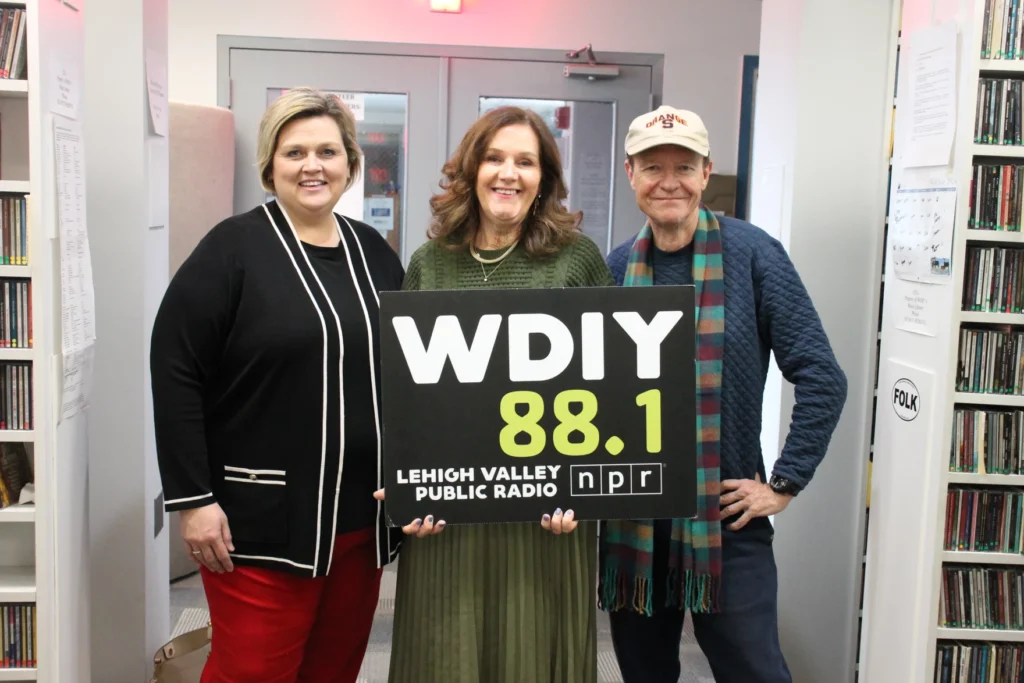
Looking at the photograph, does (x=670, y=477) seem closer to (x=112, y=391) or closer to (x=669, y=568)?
(x=669, y=568)

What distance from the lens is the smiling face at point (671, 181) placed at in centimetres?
167

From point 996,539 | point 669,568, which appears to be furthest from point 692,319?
point 996,539

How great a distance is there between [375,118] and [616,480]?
2796mm

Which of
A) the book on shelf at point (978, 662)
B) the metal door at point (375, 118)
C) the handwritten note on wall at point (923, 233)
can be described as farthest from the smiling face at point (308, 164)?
the metal door at point (375, 118)

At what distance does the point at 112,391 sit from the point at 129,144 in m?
0.68

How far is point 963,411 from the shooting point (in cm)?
197

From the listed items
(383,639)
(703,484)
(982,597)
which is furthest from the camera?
(383,639)

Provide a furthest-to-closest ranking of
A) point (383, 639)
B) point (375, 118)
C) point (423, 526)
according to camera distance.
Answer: point (375, 118) < point (383, 639) < point (423, 526)

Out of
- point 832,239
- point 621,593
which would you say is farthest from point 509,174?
point 832,239

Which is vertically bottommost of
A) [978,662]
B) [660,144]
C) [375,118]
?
[978,662]

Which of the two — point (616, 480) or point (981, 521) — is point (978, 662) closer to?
point (981, 521)

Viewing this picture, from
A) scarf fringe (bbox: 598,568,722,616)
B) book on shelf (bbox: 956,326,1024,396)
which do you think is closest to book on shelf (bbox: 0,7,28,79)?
scarf fringe (bbox: 598,568,722,616)

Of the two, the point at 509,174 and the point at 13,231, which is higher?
the point at 509,174

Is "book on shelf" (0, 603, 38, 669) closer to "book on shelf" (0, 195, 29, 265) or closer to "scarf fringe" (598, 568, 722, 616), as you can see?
"book on shelf" (0, 195, 29, 265)
